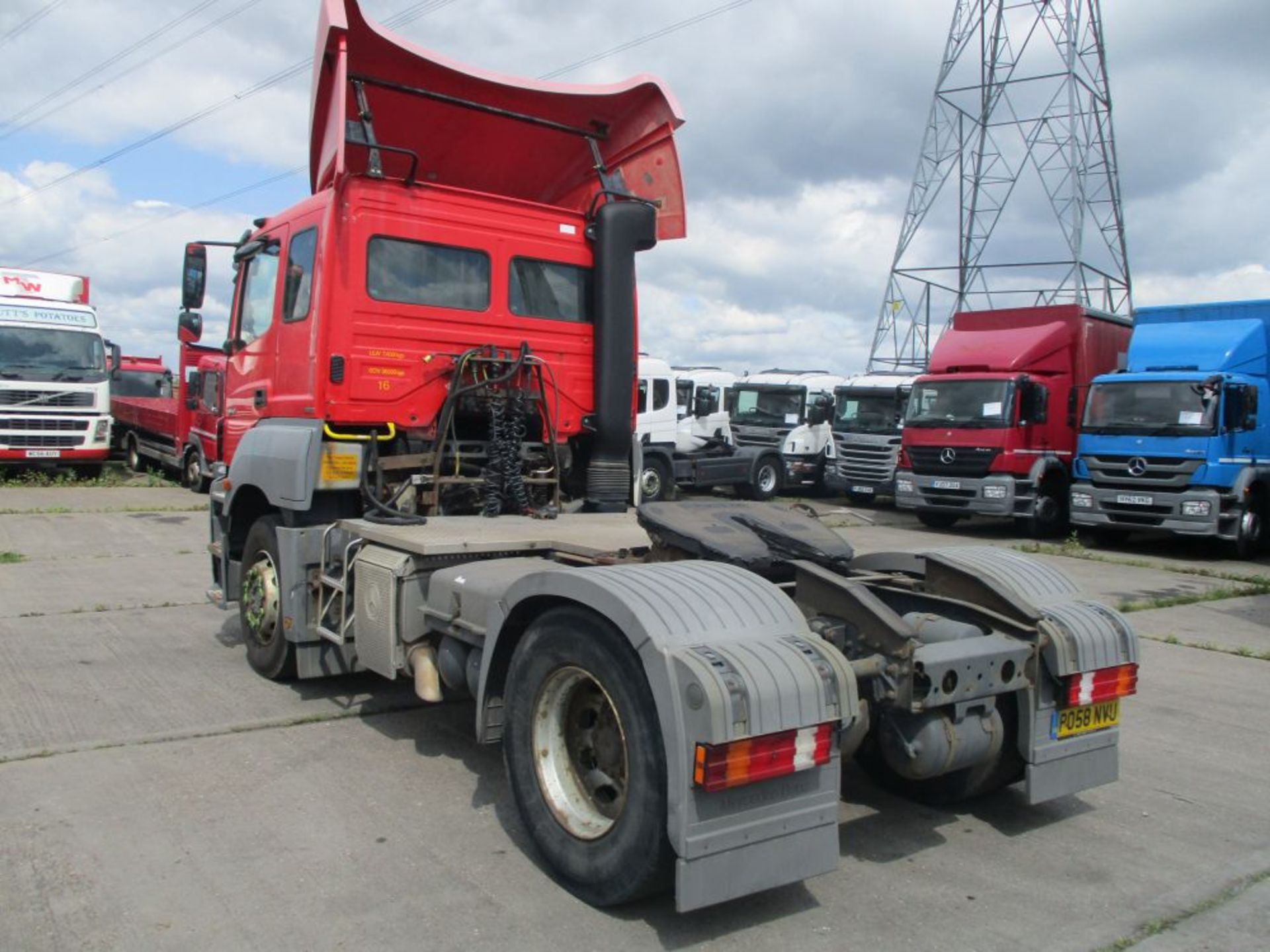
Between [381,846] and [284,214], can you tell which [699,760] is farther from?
[284,214]

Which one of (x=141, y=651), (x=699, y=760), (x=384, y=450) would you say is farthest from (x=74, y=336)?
(x=699, y=760)

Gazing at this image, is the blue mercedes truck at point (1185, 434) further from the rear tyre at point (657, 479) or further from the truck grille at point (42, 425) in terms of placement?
the truck grille at point (42, 425)

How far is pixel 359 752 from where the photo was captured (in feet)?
16.8

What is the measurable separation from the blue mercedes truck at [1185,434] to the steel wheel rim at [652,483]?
23.1ft

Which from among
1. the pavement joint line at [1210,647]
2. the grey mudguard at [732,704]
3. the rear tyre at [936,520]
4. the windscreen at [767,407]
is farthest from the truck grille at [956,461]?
the grey mudguard at [732,704]

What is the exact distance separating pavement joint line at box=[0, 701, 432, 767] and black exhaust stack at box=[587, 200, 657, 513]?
1.79 metres

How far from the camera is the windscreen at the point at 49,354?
18.7 metres

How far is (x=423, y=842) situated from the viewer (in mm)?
4066

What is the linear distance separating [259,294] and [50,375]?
14486 mm

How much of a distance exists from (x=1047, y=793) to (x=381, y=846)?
8.21 ft

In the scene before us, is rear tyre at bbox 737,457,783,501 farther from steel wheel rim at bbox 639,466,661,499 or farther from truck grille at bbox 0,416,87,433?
truck grille at bbox 0,416,87,433

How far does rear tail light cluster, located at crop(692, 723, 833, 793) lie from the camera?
9.89 ft

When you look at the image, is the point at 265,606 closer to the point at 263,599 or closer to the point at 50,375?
the point at 263,599

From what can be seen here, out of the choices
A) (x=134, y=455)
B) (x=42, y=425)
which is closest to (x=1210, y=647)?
(x=42, y=425)
